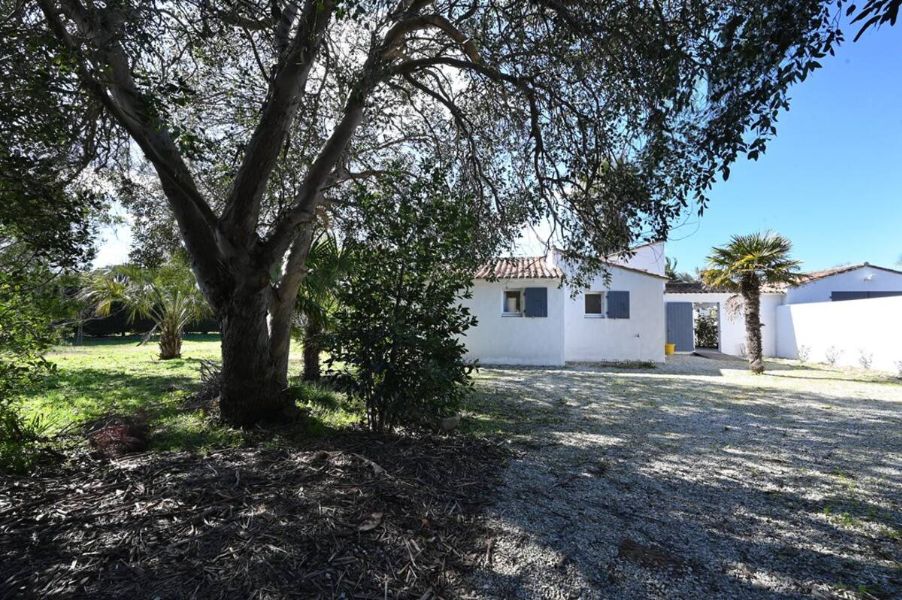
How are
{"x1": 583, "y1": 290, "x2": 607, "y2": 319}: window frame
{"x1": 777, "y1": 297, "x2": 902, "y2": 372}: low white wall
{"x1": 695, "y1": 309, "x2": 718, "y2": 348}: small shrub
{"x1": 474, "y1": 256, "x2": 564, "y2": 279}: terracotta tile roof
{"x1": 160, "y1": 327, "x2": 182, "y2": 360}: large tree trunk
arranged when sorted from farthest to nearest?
{"x1": 695, "y1": 309, "x2": 718, "y2": 348}: small shrub, {"x1": 583, "y1": 290, "x2": 607, "y2": 319}: window frame, {"x1": 474, "y1": 256, "x2": 564, "y2": 279}: terracotta tile roof, {"x1": 160, "y1": 327, "x2": 182, "y2": 360}: large tree trunk, {"x1": 777, "y1": 297, "x2": 902, "y2": 372}: low white wall

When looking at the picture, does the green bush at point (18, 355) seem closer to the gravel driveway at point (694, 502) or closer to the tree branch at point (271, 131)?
the tree branch at point (271, 131)

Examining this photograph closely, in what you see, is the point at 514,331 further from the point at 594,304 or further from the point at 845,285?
the point at 845,285

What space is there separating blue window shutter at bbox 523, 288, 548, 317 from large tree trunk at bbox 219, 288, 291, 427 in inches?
432

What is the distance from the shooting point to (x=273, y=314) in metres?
6.80

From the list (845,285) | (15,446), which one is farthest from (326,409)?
(845,285)

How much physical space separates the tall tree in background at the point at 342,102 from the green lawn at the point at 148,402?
616 millimetres

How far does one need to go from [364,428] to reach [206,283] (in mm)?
2661

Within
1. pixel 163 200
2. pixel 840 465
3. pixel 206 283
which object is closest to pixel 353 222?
pixel 206 283

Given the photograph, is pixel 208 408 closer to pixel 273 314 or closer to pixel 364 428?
pixel 273 314

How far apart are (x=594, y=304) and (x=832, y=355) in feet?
28.0

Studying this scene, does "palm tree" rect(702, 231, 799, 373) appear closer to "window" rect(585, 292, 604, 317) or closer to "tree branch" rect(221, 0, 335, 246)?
"window" rect(585, 292, 604, 317)

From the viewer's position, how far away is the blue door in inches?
838

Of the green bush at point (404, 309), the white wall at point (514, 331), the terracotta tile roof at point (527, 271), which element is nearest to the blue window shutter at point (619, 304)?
the white wall at point (514, 331)

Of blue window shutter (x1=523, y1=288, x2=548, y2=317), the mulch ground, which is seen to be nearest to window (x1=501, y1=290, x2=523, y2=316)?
blue window shutter (x1=523, y1=288, x2=548, y2=317)
